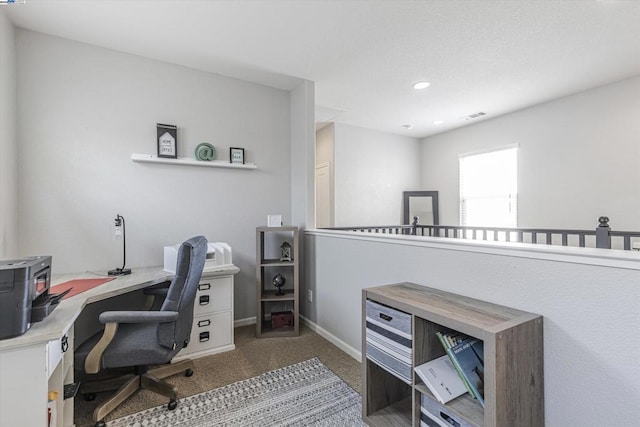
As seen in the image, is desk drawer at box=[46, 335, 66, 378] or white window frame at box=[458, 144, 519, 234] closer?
desk drawer at box=[46, 335, 66, 378]

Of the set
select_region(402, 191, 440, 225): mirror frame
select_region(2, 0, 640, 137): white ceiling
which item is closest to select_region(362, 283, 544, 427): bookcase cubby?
select_region(2, 0, 640, 137): white ceiling

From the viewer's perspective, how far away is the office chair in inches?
63.4

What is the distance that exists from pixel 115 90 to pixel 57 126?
56 centimetres

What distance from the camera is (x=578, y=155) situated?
3514 millimetres

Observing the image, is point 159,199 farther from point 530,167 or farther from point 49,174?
point 530,167

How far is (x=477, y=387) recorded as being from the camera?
1266 mm

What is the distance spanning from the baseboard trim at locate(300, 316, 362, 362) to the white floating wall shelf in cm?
188

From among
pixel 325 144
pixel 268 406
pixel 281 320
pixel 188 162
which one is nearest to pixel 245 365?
pixel 268 406

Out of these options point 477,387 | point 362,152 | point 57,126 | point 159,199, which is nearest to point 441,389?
point 477,387

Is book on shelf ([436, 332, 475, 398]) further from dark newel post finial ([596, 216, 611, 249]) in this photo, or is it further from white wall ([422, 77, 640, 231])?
white wall ([422, 77, 640, 231])

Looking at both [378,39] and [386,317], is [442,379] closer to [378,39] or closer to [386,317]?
[386,317]

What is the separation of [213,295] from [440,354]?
189cm

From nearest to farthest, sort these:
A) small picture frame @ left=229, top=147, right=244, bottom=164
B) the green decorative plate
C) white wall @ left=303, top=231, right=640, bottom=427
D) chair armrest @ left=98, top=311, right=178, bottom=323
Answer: white wall @ left=303, top=231, right=640, bottom=427 < chair armrest @ left=98, top=311, right=178, bottom=323 < the green decorative plate < small picture frame @ left=229, top=147, right=244, bottom=164

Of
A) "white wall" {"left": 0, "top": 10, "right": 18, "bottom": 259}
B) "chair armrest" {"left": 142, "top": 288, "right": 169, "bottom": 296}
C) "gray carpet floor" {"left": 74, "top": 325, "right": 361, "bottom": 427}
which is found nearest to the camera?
"gray carpet floor" {"left": 74, "top": 325, "right": 361, "bottom": 427}
